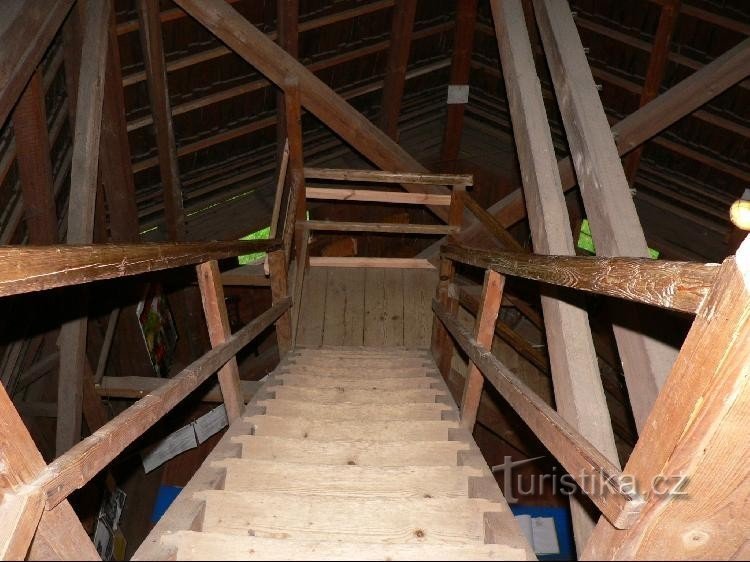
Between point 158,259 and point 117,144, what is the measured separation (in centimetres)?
365

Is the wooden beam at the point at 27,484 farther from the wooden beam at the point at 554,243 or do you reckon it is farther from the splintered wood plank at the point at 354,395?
the splintered wood plank at the point at 354,395

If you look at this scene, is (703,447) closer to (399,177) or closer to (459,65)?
(399,177)

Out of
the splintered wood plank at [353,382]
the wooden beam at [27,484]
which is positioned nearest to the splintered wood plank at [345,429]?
the splintered wood plank at [353,382]

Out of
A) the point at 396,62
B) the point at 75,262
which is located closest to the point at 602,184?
the point at 75,262

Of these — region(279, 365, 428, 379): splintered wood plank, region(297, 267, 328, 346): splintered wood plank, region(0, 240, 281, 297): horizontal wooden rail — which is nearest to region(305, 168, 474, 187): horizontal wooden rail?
region(297, 267, 328, 346): splintered wood plank

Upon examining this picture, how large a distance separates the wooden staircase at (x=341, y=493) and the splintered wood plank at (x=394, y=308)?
2491 millimetres

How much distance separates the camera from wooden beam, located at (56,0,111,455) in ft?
12.1

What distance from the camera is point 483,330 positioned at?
2504 mm

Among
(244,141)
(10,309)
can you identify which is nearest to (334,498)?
(10,309)

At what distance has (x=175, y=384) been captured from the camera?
1.69 m

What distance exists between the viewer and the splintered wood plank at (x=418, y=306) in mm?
5242

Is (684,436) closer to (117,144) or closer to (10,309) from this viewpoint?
(10,309)

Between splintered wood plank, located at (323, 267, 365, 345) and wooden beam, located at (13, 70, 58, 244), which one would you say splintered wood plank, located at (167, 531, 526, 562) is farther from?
splintered wood plank, located at (323, 267, 365, 345)

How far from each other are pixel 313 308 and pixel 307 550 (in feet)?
14.0
